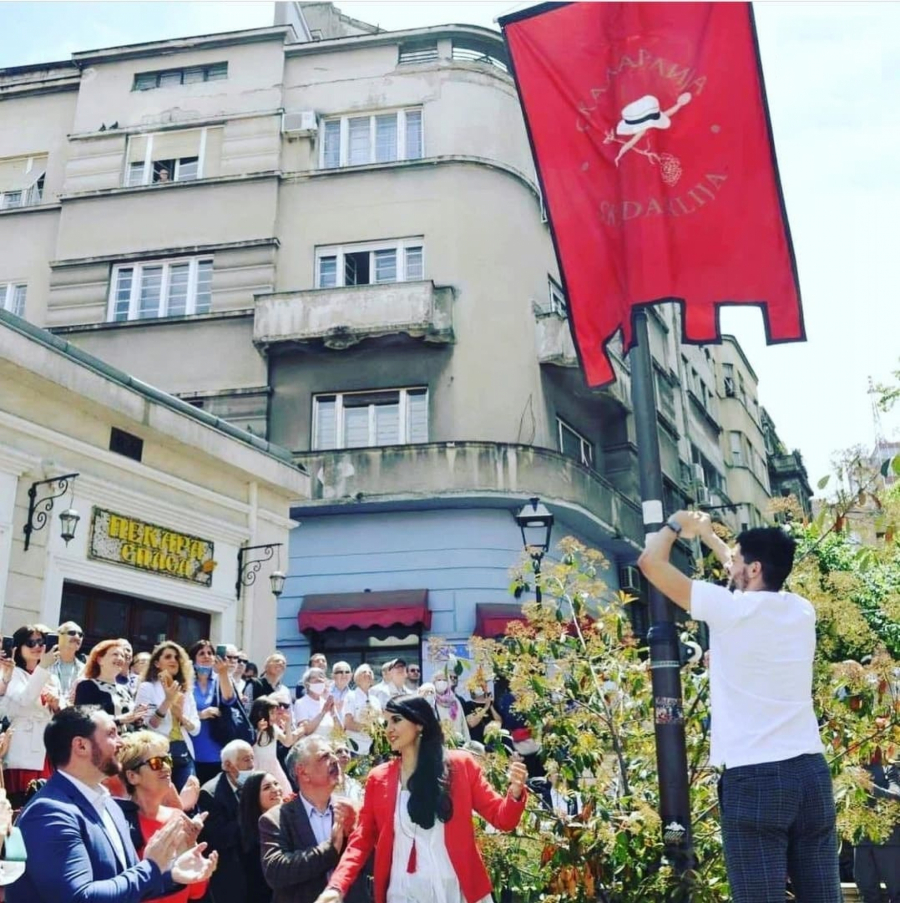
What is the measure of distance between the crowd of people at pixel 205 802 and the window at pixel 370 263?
1596 cm

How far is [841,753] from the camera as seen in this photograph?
5164 millimetres

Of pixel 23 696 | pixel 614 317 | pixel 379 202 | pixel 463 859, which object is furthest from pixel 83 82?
pixel 463 859

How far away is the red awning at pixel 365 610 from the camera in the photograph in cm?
1984

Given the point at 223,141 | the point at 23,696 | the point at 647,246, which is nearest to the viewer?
the point at 647,246

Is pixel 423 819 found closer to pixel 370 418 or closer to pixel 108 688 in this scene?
pixel 108 688

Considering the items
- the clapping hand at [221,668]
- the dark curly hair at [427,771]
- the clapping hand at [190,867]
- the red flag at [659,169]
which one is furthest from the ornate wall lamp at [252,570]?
the clapping hand at [190,867]

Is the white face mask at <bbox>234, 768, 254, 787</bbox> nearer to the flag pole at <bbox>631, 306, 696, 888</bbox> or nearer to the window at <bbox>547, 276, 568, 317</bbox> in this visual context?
the flag pole at <bbox>631, 306, 696, 888</bbox>

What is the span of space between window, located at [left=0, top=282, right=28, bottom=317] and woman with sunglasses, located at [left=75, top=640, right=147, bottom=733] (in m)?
18.9

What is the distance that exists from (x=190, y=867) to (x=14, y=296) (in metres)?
23.7

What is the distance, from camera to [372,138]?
961 inches

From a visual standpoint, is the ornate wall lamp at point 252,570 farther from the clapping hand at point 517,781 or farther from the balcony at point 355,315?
the clapping hand at point 517,781

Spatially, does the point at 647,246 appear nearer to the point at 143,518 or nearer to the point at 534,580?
the point at 534,580

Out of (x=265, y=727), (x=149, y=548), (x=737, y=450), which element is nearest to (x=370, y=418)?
(x=149, y=548)

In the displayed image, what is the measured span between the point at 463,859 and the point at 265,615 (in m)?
11.7
